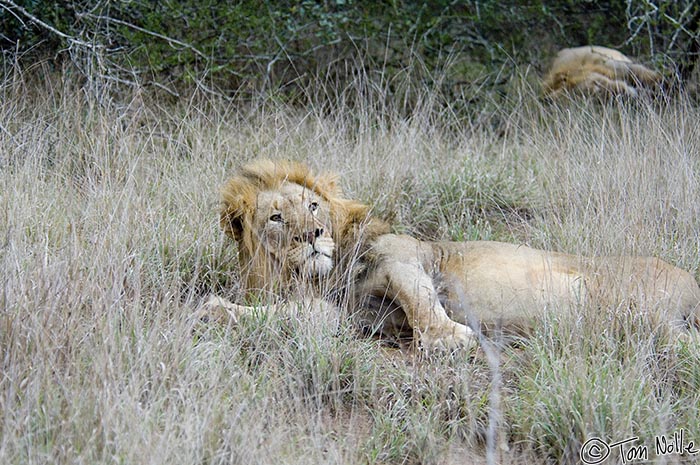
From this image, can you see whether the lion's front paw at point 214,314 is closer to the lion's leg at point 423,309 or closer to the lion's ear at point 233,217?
the lion's ear at point 233,217

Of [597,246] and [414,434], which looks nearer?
[414,434]

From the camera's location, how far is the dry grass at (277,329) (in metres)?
2.95

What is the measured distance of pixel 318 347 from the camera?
3.61m

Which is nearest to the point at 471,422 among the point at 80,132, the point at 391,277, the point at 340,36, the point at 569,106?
the point at 391,277

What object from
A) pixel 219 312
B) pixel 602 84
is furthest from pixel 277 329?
pixel 602 84

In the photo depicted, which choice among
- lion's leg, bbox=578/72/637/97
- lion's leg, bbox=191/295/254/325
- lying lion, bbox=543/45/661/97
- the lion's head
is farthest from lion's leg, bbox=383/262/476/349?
lion's leg, bbox=578/72/637/97

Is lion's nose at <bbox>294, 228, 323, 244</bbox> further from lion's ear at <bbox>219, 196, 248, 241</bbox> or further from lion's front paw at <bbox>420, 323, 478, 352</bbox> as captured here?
lion's front paw at <bbox>420, 323, 478, 352</bbox>

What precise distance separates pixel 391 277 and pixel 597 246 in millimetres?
951

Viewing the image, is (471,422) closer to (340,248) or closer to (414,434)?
(414,434)

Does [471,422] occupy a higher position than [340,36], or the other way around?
[340,36]

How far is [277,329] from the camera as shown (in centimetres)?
377

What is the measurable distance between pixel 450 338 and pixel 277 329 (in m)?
0.70

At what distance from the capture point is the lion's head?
4078 millimetres

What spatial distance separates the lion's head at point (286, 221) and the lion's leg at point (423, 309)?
→ 0.89 feet
